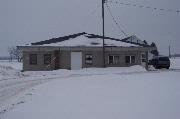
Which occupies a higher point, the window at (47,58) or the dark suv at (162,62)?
the window at (47,58)

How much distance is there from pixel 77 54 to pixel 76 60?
2.33 feet

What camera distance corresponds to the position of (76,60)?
40.4 m

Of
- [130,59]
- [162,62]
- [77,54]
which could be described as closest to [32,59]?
[77,54]

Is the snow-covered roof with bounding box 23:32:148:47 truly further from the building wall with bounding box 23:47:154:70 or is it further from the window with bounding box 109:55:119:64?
the window with bounding box 109:55:119:64

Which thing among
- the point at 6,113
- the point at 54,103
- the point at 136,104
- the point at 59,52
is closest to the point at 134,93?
the point at 136,104

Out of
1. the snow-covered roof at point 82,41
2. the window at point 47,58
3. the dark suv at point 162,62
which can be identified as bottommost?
the dark suv at point 162,62

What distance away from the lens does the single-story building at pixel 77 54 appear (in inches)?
1566

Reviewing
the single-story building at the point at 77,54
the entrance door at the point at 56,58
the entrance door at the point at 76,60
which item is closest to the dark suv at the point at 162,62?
the single-story building at the point at 77,54

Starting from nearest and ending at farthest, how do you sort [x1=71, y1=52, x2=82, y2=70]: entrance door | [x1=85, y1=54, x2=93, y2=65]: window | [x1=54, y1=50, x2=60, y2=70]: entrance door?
[x1=54, y1=50, x2=60, y2=70]: entrance door → [x1=71, y1=52, x2=82, y2=70]: entrance door → [x1=85, y1=54, x2=93, y2=65]: window

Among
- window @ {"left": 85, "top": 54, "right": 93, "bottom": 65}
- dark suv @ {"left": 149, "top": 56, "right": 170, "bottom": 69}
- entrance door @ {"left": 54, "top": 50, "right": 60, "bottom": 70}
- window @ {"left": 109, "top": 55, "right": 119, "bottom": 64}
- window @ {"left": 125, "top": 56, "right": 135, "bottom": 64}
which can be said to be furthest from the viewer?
dark suv @ {"left": 149, "top": 56, "right": 170, "bottom": 69}

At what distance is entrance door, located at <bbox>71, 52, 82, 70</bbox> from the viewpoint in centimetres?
4034

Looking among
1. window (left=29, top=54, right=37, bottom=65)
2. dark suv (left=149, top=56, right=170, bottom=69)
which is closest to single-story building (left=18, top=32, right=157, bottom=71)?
window (left=29, top=54, right=37, bottom=65)

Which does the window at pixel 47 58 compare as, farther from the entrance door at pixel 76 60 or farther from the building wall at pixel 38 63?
the entrance door at pixel 76 60

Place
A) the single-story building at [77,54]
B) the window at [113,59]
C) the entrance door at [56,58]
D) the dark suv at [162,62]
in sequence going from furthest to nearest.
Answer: the dark suv at [162,62], the window at [113,59], the entrance door at [56,58], the single-story building at [77,54]
